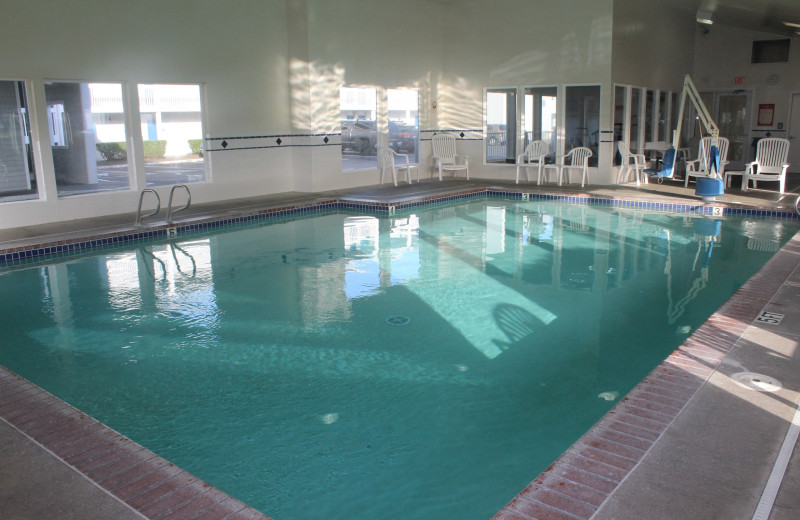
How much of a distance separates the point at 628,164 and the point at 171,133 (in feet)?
25.0

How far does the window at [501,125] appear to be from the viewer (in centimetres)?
1276

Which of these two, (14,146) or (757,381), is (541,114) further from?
(757,381)

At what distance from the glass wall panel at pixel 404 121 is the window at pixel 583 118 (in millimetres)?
2867

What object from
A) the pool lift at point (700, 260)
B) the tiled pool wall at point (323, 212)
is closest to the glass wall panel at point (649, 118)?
the tiled pool wall at point (323, 212)

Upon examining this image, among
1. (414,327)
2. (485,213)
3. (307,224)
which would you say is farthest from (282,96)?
(414,327)

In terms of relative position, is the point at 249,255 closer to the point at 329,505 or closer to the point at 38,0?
the point at 38,0

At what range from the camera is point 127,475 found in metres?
2.55

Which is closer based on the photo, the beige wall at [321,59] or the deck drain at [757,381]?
the deck drain at [757,381]

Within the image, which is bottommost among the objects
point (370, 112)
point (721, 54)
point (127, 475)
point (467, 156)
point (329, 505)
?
point (329, 505)

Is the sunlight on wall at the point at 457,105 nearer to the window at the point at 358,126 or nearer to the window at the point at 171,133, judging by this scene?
the window at the point at 358,126

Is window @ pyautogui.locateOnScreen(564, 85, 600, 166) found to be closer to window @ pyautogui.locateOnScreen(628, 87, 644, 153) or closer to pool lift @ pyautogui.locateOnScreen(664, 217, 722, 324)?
window @ pyautogui.locateOnScreen(628, 87, 644, 153)

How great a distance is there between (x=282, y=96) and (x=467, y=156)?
413cm

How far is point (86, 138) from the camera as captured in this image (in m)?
8.74

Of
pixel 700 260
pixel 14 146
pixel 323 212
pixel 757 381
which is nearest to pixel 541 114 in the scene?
pixel 323 212
